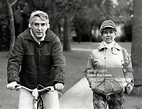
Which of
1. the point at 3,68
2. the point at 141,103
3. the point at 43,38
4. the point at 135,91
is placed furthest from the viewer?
the point at 3,68

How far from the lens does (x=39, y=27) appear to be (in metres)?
3.67

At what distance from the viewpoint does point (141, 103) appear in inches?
309

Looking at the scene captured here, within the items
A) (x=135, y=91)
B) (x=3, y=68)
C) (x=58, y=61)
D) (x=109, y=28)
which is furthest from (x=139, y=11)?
(x=3, y=68)

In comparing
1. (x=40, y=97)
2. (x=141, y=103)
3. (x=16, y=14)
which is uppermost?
(x=16, y=14)

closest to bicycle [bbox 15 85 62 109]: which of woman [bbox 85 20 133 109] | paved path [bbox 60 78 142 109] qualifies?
woman [bbox 85 20 133 109]

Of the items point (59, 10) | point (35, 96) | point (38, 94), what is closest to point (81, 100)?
point (38, 94)

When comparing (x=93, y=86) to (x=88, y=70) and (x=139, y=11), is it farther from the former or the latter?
(x=139, y=11)

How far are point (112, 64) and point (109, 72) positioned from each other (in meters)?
0.11

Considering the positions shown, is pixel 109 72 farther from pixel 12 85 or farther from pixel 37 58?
pixel 12 85

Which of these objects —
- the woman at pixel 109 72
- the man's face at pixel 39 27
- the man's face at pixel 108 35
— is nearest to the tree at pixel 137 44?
the woman at pixel 109 72

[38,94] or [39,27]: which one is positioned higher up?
[39,27]

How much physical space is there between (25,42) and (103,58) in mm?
1053

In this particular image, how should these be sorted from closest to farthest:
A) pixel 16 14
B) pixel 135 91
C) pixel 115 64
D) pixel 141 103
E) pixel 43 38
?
pixel 43 38, pixel 115 64, pixel 141 103, pixel 135 91, pixel 16 14

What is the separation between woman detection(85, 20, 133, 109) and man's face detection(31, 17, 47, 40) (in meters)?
0.85
